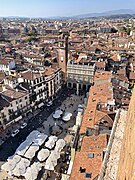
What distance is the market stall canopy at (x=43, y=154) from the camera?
3894 centimetres

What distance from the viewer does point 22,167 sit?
36281 mm

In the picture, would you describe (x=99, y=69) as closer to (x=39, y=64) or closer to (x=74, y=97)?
(x=74, y=97)

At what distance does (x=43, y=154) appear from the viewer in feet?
130

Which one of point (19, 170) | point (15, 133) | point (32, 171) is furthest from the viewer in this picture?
point (15, 133)

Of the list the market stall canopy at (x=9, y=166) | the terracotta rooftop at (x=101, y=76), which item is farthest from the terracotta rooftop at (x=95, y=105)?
the market stall canopy at (x=9, y=166)

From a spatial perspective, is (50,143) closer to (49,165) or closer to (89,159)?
(49,165)

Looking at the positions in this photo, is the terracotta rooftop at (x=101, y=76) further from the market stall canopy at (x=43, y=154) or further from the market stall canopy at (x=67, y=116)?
the market stall canopy at (x=43, y=154)

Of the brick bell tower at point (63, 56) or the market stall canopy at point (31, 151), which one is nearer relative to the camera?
the market stall canopy at point (31, 151)

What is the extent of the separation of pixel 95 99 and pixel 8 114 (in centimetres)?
2166

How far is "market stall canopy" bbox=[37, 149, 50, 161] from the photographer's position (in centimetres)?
3894

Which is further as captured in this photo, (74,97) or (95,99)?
(74,97)

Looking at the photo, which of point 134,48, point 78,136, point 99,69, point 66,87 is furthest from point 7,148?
point 134,48

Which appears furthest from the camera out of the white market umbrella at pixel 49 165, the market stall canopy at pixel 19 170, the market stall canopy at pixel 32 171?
the white market umbrella at pixel 49 165

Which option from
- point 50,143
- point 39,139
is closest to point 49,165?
point 50,143
